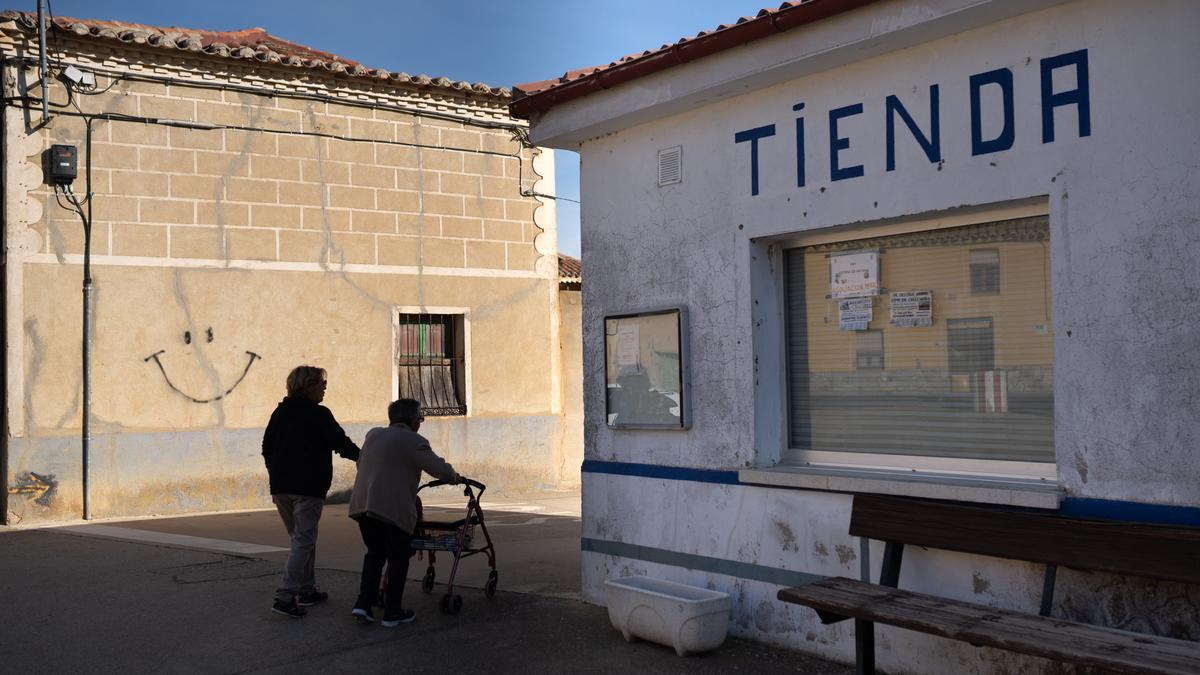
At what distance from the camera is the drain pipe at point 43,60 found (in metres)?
11.9

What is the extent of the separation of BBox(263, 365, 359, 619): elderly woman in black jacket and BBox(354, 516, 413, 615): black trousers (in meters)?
0.51

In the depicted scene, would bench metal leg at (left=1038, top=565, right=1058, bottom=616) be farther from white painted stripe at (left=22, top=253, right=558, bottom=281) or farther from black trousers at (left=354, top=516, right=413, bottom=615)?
white painted stripe at (left=22, top=253, right=558, bottom=281)

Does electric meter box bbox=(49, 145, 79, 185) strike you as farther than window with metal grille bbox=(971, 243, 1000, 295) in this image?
Yes

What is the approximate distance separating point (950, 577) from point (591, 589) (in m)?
2.67

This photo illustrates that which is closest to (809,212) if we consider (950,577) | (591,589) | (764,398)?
(764,398)

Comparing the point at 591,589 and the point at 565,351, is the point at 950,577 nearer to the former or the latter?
the point at 591,589

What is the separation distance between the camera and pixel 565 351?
52.1ft

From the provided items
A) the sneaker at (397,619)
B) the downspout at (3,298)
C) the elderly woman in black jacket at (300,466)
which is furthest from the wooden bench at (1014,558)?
the downspout at (3,298)

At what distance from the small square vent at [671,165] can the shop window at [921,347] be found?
2.90ft

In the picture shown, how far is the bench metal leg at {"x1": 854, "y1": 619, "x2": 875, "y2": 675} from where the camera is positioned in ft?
16.1

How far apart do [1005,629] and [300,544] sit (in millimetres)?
4481

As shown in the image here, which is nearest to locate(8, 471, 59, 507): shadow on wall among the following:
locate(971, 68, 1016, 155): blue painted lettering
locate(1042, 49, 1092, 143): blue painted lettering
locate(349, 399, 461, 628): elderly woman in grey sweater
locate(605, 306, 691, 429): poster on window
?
locate(349, 399, 461, 628): elderly woman in grey sweater

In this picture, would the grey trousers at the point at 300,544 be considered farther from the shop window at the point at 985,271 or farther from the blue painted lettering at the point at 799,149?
the shop window at the point at 985,271

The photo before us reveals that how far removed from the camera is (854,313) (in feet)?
19.3
